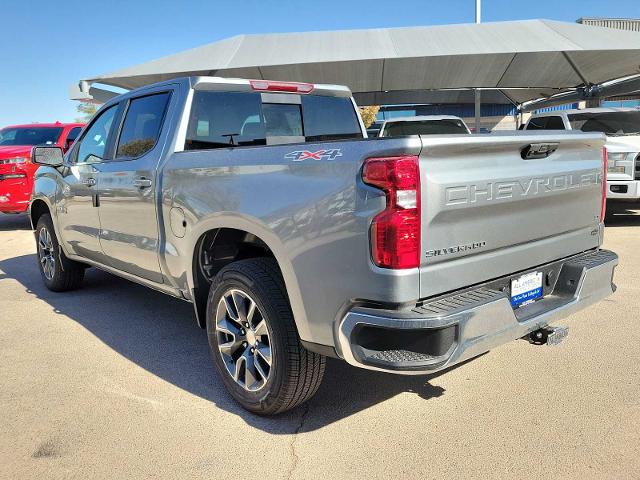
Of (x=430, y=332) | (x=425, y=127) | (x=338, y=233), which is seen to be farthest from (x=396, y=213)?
(x=425, y=127)

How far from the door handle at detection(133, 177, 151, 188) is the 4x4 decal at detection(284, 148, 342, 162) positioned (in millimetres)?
1377

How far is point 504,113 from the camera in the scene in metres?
41.9

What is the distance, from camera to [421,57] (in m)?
14.8

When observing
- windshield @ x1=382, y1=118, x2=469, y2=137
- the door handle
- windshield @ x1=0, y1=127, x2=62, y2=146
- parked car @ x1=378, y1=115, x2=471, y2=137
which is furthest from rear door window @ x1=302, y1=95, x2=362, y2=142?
windshield @ x1=0, y1=127, x2=62, y2=146

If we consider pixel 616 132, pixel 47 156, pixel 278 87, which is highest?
pixel 278 87

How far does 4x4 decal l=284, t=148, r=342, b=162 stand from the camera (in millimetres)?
2389

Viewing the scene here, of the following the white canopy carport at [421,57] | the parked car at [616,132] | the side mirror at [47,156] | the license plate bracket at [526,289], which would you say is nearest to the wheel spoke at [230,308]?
the license plate bracket at [526,289]

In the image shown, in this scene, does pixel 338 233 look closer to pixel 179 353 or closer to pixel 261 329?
pixel 261 329

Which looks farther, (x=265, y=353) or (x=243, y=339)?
(x=243, y=339)

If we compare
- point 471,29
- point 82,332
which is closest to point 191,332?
point 82,332

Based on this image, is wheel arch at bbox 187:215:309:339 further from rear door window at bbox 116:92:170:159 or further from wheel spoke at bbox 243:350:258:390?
rear door window at bbox 116:92:170:159

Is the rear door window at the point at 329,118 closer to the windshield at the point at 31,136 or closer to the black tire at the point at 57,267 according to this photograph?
the black tire at the point at 57,267

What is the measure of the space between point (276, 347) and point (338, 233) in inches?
29.4

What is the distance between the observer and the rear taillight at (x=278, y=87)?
13.1 feet
